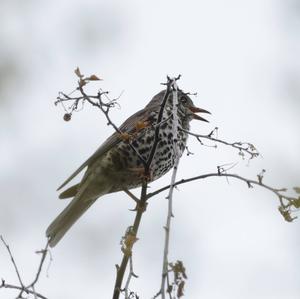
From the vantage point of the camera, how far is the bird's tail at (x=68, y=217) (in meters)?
5.75

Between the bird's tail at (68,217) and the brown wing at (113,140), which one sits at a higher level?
the brown wing at (113,140)

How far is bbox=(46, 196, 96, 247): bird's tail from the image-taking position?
18.9 feet

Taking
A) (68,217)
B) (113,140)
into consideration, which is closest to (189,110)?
(113,140)

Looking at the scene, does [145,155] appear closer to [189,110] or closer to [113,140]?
[113,140]

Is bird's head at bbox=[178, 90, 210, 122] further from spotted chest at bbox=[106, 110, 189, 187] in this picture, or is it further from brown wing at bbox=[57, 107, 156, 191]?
spotted chest at bbox=[106, 110, 189, 187]

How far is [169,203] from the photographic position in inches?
115

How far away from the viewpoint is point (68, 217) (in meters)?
5.94

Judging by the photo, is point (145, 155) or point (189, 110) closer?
point (145, 155)

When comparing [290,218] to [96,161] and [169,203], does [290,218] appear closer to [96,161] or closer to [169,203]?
[169,203]

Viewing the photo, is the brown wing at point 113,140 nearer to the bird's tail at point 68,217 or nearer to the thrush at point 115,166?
the thrush at point 115,166

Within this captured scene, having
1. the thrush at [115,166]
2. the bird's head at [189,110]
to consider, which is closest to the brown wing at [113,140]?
the thrush at [115,166]

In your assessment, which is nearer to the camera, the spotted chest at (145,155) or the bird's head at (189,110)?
the spotted chest at (145,155)

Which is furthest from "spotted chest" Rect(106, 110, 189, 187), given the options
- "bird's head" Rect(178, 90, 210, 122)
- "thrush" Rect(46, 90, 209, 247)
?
"bird's head" Rect(178, 90, 210, 122)

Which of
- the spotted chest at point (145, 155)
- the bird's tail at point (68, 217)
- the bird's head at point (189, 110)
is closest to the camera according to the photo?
the spotted chest at point (145, 155)
